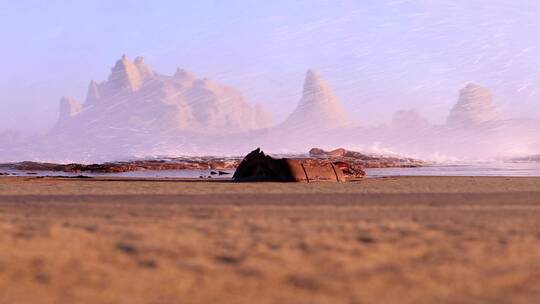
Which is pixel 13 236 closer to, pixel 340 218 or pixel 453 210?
pixel 340 218

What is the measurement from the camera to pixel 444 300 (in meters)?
4.43

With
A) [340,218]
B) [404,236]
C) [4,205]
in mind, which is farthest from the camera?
[4,205]

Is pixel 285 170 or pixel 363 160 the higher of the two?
pixel 363 160

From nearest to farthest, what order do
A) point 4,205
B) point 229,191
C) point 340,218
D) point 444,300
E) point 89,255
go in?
point 444,300, point 89,255, point 340,218, point 4,205, point 229,191

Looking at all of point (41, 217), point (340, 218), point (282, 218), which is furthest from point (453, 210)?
point (41, 217)

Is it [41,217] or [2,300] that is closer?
[2,300]

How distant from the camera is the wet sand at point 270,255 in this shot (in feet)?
15.4

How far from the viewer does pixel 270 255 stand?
5781 millimetres

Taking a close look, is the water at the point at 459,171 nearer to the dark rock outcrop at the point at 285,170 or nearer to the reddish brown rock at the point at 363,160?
the dark rock outcrop at the point at 285,170

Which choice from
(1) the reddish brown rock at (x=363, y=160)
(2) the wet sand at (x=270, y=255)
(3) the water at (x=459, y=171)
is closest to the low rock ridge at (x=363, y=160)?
(1) the reddish brown rock at (x=363, y=160)

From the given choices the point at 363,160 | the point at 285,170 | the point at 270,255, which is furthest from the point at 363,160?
the point at 270,255

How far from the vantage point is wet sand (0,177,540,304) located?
15.4 ft

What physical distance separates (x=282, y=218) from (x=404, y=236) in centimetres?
223

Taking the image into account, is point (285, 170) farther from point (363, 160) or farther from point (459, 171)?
point (363, 160)
